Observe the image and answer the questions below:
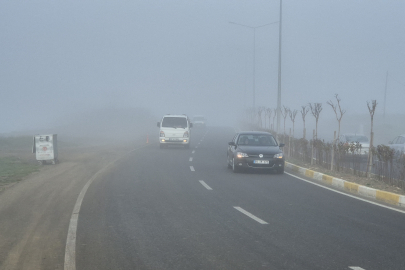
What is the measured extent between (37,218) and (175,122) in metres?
21.2

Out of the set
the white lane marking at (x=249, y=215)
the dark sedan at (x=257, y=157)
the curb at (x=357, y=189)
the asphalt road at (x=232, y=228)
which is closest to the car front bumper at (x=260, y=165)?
the dark sedan at (x=257, y=157)

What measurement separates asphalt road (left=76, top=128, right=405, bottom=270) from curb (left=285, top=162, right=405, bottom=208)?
897 millimetres

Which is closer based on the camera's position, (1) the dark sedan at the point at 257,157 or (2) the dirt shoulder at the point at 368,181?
(2) the dirt shoulder at the point at 368,181

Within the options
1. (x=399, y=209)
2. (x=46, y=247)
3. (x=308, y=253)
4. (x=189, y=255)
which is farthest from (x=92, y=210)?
(x=399, y=209)

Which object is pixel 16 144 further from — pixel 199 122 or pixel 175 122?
pixel 199 122

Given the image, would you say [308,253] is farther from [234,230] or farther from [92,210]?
[92,210]

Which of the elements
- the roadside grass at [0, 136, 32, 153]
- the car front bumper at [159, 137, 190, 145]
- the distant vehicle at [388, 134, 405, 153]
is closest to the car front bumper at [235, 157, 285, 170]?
the distant vehicle at [388, 134, 405, 153]

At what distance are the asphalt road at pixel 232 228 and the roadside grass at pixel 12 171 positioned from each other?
331 cm

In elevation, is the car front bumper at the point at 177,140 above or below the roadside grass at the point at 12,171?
above

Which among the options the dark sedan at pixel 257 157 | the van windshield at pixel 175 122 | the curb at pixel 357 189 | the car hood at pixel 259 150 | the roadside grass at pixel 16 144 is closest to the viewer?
the curb at pixel 357 189

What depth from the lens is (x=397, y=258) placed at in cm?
587

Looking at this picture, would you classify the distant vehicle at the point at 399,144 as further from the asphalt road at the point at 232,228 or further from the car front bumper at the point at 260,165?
the asphalt road at the point at 232,228

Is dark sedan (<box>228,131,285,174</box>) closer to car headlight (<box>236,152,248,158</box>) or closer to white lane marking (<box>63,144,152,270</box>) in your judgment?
car headlight (<box>236,152,248,158</box>)

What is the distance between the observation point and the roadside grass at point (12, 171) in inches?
563
